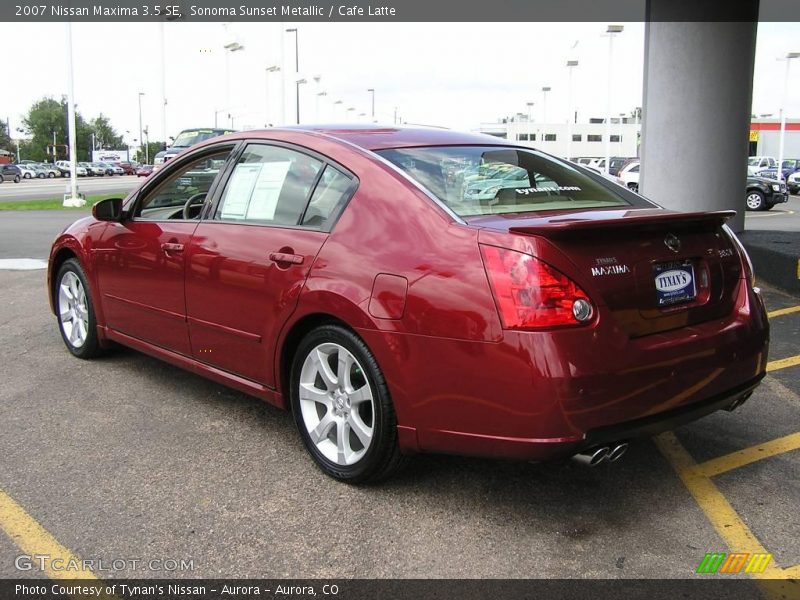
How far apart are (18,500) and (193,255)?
150 cm


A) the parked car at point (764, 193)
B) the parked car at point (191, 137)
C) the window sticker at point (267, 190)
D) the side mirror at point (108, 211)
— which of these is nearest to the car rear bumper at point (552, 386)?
the window sticker at point (267, 190)

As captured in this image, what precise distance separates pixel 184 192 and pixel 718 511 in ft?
11.5

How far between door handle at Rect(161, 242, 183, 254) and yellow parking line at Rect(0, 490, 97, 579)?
157 centimetres

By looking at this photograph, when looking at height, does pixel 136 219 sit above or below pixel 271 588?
above

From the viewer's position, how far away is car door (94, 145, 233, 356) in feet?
14.4

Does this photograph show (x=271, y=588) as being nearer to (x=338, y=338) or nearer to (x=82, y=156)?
(x=338, y=338)

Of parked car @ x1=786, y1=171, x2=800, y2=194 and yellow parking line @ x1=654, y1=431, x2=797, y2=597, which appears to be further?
parked car @ x1=786, y1=171, x2=800, y2=194

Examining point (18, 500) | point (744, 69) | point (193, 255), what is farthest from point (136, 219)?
point (744, 69)

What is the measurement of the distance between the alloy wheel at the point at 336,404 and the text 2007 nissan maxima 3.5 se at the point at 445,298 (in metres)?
0.01

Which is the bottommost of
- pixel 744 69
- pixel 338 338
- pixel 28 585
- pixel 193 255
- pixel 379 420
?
pixel 28 585

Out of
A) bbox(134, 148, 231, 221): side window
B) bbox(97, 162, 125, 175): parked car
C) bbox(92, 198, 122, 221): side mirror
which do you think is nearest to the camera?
bbox(134, 148, 231, 221): side window

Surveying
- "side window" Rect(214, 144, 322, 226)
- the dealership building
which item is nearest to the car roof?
"side window" Rect(214, 144, 322, 226)

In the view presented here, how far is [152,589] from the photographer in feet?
8.79

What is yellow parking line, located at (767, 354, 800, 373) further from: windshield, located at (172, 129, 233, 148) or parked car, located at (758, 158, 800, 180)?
parked car, located at (758, 158, 800, 180)
